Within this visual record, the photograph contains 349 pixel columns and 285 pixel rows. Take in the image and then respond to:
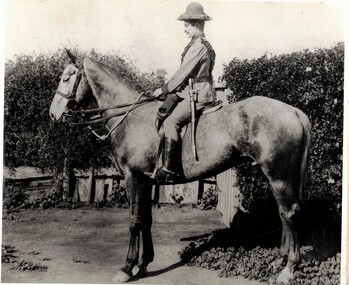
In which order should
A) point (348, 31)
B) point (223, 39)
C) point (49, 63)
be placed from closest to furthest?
point (348, 31) < point (223, 39) < point (49, 63)

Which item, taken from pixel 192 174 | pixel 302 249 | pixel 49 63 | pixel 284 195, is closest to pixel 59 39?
pixel 49 63

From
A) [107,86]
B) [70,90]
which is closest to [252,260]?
[107,86]

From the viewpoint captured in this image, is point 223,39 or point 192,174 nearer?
point 192,174

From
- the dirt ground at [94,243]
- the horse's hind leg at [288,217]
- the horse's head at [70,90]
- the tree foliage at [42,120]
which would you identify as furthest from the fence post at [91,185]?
the horse's hind leg at [288,217]

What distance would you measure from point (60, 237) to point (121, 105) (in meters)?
2.63

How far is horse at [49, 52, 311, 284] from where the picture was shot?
237 inches

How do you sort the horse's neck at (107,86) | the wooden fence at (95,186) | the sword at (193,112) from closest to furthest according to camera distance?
the sword at (193,112) → the horse's neck at (107,86) → the wooden fence at (95,186)

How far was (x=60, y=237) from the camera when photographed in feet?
25.7

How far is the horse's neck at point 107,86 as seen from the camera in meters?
6.62

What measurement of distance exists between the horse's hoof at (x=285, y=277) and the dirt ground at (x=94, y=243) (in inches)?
14.4

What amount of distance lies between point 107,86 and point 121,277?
101 inches

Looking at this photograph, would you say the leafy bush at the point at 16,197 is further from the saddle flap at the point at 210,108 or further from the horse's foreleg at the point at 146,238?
the saddle flap at the point at 210,108

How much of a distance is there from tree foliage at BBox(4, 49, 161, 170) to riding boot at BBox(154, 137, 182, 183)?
2825mm

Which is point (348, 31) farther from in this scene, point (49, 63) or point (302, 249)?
point (49, 63)
